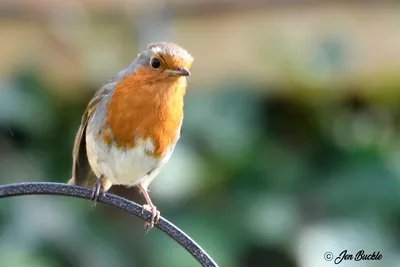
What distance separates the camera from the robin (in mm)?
2865

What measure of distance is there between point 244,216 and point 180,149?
1.63ft

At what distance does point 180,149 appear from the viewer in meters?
4.70

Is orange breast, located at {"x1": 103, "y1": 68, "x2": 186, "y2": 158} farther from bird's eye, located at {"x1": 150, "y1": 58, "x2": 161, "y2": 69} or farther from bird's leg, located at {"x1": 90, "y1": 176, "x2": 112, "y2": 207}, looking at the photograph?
bird's leg, located at {"x1": 90, "y1": 176, "x2": 112, "y2": 207}

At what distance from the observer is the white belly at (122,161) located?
2.93 meters

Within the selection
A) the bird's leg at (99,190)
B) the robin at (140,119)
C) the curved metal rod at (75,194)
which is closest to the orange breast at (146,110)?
the robin at (140,119)

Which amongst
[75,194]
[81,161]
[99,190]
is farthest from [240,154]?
[75,194]

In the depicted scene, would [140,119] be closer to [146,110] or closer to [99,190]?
[146,110]

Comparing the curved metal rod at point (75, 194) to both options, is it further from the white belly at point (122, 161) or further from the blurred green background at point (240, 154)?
the blurred green background at point (240, 154)

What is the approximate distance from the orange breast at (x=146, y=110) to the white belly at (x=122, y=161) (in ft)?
0.07

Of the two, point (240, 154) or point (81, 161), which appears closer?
point (81, 161)

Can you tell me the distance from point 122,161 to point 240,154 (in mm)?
1901

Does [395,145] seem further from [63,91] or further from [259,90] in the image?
[63,91]

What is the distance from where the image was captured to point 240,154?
478 cm

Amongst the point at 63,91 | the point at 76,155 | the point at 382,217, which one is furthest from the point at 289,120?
the point at 76,155
